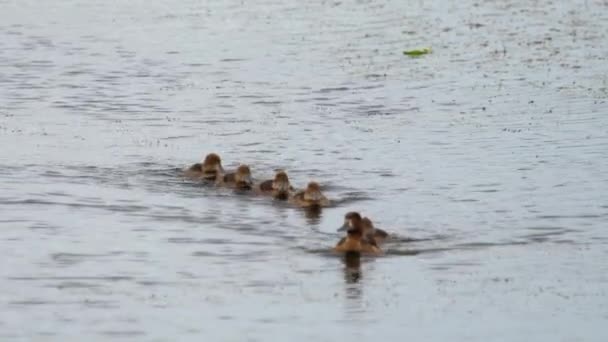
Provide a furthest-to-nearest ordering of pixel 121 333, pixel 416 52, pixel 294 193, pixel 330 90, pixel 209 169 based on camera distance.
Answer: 1. pixel 416 52
2. pixel 330 90
3. pixel 209 169
4. pixel 294 193
5. pixel 121 333

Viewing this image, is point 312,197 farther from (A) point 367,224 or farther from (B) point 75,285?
(B) point 75,285

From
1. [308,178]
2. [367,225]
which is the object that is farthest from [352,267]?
[308,178]

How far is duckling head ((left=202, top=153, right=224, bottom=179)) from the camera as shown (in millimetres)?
23812

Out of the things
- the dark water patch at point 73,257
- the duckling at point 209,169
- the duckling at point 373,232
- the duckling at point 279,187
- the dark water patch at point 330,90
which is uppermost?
the dark water patch at point 330,90

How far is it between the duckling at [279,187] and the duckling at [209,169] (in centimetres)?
115

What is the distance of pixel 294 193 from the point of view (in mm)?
22531

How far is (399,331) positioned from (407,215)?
19.2ft

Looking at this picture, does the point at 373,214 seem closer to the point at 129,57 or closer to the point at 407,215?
the point at 407,215

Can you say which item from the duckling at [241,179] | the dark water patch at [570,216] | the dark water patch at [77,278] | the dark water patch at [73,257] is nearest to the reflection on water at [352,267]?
the dark water patch at [77,278]

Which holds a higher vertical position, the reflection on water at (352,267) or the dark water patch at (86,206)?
the dark water patch at (86,206)

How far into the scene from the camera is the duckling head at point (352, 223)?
19.3 m

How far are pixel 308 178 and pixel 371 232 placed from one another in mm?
5047

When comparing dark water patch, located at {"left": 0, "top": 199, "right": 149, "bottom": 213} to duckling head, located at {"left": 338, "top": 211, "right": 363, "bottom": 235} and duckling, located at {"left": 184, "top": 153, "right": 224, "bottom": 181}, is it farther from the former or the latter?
duckling head, located at {"left": 338, "top": 211, "right": 363, "bottom": 235}

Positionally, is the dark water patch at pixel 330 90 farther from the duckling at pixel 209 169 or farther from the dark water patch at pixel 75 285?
the dark water patch at pixel 75 285
